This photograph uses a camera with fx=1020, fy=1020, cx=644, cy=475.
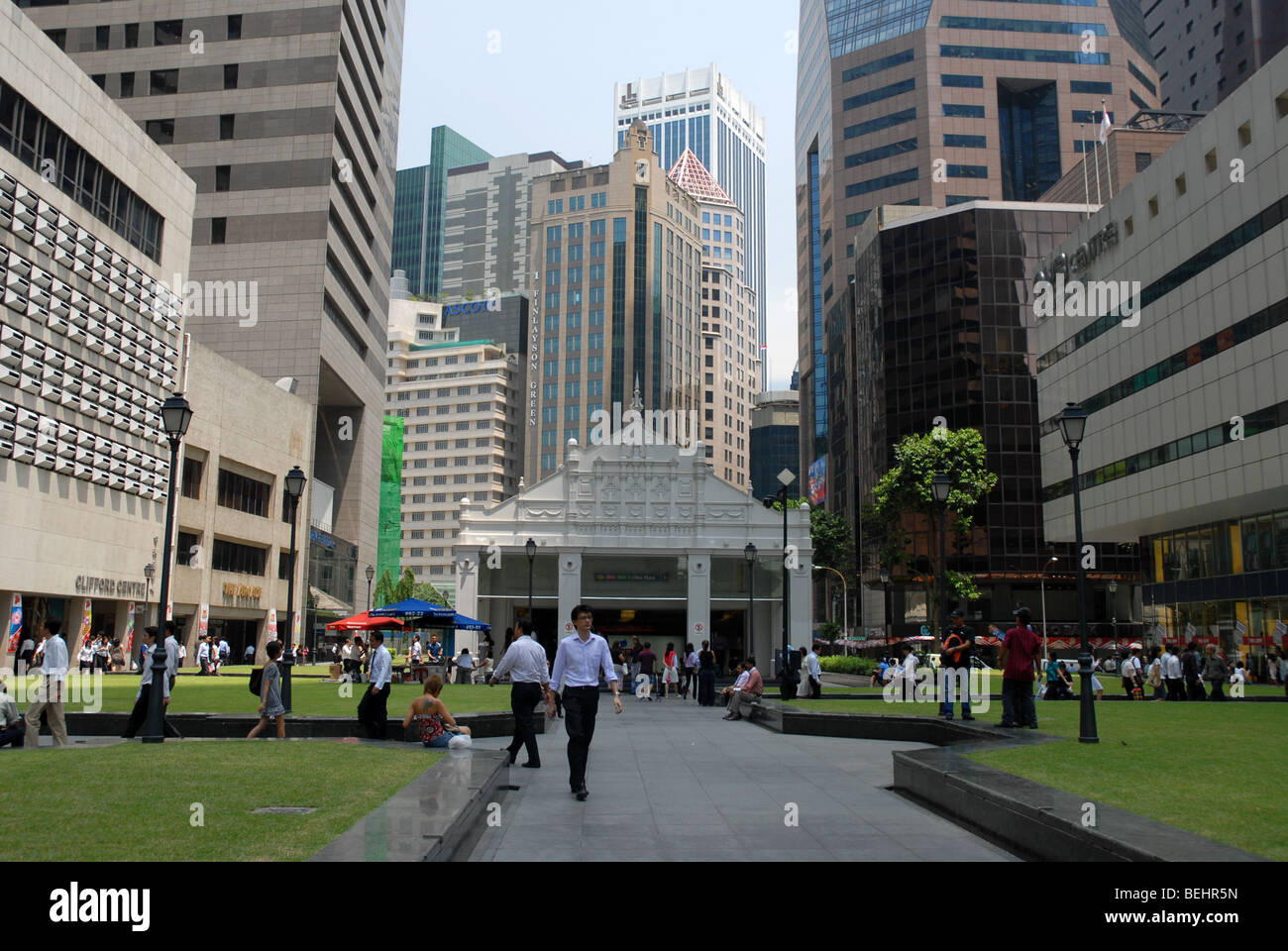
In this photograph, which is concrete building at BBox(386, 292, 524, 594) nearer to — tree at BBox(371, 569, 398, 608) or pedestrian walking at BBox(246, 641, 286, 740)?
tree at BBox(371, 569, 398, 608)

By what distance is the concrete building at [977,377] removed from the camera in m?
74.6

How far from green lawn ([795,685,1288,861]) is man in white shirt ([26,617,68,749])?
12.2m

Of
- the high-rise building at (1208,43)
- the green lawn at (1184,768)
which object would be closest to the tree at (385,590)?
the high-rise building at (1208,43)

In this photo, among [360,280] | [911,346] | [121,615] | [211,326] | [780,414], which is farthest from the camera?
[780,414]

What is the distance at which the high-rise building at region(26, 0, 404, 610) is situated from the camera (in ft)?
209

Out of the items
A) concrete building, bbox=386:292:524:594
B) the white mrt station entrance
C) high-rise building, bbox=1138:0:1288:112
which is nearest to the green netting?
concrete building, bbox=386:292:524:594

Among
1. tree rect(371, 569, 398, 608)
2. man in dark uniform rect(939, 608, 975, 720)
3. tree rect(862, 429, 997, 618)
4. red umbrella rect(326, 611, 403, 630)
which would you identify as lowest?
man in dark uniform rect(939, 608, 975, 720)

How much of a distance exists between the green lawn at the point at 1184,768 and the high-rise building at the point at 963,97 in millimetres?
89862

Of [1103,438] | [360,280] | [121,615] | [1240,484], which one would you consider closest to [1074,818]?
[1240,484]

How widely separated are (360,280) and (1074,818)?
7306 cm

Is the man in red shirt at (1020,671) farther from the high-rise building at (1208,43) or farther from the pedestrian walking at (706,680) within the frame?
the high-rise building at (1208,43)
